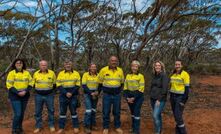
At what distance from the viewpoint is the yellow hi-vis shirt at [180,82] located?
6883 mm

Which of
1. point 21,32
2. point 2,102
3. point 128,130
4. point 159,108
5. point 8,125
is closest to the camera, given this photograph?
point 159,108

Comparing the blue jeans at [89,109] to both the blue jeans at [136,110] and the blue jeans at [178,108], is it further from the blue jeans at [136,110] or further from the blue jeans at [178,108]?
the blue jeans at [178,108]

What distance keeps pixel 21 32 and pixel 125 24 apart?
7137 millimetres

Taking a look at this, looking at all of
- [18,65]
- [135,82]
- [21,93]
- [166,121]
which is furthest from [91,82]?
[166,121]

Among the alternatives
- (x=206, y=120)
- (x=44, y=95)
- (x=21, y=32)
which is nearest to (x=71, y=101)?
(x=44, y=95)

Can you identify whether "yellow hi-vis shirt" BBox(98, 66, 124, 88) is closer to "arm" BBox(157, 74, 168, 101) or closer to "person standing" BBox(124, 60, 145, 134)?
"person standing" BBox(124, 60, 145, 134)

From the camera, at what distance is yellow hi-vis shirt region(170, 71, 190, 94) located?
6883mm

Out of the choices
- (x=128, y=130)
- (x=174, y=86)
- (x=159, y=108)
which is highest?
(x=174, y=86)

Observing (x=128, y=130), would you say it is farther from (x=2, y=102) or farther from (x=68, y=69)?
(x=2, y=102)

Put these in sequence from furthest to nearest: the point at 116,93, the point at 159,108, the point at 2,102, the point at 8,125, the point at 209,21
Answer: the point at 209,21 < the point at 2,102 < the point at 8,125 < the point at 116,93 < the point at 159,108

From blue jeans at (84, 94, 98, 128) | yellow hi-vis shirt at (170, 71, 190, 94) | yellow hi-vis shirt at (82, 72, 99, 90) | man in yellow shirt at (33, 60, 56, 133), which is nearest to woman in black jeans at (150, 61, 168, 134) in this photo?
yellow hi-vis shirt at (170, 71, 190, 94)

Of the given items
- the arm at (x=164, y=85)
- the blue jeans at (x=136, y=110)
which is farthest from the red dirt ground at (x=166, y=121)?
the arm at (x=164, y=85)

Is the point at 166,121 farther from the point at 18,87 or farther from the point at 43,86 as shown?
the point at 18,87

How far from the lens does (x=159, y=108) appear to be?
22.5 ft
